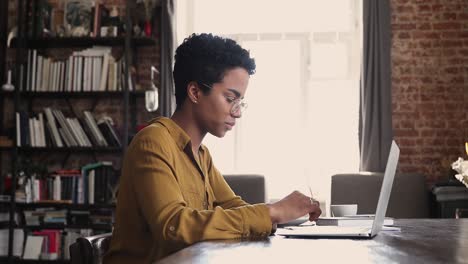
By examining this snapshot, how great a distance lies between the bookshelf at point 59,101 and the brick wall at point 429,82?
2.13 m

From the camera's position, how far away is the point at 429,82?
205 inches

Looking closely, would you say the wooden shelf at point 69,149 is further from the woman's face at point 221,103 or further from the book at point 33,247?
the woman's face at point 221,103

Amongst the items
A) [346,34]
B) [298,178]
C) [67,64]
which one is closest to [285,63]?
[346,34]

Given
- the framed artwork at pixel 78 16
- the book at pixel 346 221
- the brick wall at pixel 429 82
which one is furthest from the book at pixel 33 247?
the book at pixel 346 221

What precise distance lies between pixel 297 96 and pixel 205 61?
3642mm

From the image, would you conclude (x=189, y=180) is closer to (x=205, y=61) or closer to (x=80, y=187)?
(x=205, y=61)

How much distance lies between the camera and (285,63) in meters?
5.45

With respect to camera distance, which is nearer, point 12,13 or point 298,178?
point 298,178

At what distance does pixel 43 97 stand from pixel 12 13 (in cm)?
85

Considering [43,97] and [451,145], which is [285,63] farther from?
[43,97]

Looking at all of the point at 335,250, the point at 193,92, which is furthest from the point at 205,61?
the point at 335,250

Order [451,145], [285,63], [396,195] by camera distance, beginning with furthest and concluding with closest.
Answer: [285,63] < [451,145] < [396,195]

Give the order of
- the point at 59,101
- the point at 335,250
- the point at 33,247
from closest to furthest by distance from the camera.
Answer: the point at 335,250 → the point at 33,247 → the point at 59,101

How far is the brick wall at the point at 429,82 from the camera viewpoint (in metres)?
5.13
